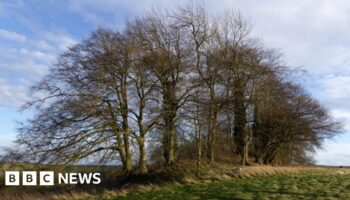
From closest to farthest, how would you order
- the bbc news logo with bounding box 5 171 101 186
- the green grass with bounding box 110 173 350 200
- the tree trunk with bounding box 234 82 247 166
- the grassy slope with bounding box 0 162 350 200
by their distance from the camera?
the green grass with bounding box 110 173 350 200 < the grassy slope with bounding box 0 162 350 200 < the bbc news logo with bounding box 5 171 101 186 < the tree trunk with bounding box 234 82 247 166

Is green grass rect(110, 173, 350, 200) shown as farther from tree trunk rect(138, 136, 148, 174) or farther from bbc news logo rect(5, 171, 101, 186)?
tree trunk rect(138, 136, 148, 174)

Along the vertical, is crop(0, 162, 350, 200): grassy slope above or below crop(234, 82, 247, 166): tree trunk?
below

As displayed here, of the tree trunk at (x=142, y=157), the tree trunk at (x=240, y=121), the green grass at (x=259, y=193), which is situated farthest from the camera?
the tree trunk at (x=240, y=121)

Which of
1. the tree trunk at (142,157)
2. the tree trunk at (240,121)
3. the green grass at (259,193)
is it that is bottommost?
the green grass at (259,193)

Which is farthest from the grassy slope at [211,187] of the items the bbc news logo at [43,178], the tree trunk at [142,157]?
the bbc news logo at [43,178]

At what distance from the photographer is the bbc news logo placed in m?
27.7

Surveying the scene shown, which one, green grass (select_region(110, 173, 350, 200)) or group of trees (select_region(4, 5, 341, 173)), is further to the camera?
group of trees (select_region(4, 5, 341, 173))

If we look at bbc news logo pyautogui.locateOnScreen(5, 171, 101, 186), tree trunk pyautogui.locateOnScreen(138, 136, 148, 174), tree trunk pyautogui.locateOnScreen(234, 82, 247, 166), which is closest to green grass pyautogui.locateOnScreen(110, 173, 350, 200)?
bbc news logo pyautogui.locateOnScreen(5, 171, 101, 186)

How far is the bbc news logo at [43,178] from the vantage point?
27.7 meters

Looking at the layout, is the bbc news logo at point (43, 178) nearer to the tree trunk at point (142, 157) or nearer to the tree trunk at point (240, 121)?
the tree trunk at point (142, 157)

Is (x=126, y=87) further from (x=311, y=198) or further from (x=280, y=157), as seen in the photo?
(x=280, y=157)

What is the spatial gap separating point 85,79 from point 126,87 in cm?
278

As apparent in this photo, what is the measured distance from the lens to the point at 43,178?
28047 mm

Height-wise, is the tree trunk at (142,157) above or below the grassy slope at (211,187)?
above
